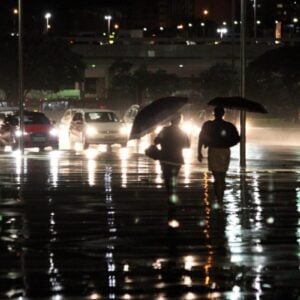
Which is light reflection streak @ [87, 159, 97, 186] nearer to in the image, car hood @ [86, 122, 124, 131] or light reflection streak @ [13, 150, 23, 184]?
light reflection streak @ [13, 150, 23, 184]

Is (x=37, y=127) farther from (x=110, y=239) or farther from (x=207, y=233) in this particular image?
(x=110, y=239)

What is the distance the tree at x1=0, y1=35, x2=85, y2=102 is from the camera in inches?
3410

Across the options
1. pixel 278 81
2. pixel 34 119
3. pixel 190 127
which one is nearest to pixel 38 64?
pixel 278 81

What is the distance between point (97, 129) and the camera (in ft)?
143

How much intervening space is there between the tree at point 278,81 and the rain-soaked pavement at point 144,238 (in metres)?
57.0

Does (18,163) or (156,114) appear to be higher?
(156,114)

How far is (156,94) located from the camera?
102m

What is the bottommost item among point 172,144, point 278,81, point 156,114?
point 172,144

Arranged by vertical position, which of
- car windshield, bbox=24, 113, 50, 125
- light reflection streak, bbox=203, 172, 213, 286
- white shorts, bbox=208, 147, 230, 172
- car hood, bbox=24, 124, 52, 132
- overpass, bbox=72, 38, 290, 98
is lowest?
light reflection streak, bbox=203, 172, 213, 286

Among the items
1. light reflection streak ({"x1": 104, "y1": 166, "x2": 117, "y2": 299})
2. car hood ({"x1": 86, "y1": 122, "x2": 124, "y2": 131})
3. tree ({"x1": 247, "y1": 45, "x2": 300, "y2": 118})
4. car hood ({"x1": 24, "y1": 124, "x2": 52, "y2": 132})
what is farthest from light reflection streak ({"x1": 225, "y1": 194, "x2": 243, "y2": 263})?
tree ({"x1": 247, "y1": 45, "x2": 300, "y2": 118})

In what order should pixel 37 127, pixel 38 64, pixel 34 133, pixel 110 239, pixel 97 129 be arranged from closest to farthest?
pixel 110 239 < pixel 34 133 < pixel 37 127 < pixel 97 129 < pixel 38 64

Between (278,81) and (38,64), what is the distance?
19919 millimetres

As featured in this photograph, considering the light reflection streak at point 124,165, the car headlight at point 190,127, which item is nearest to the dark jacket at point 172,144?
the light reflection streak at point 124,165

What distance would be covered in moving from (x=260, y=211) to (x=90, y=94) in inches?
5549
